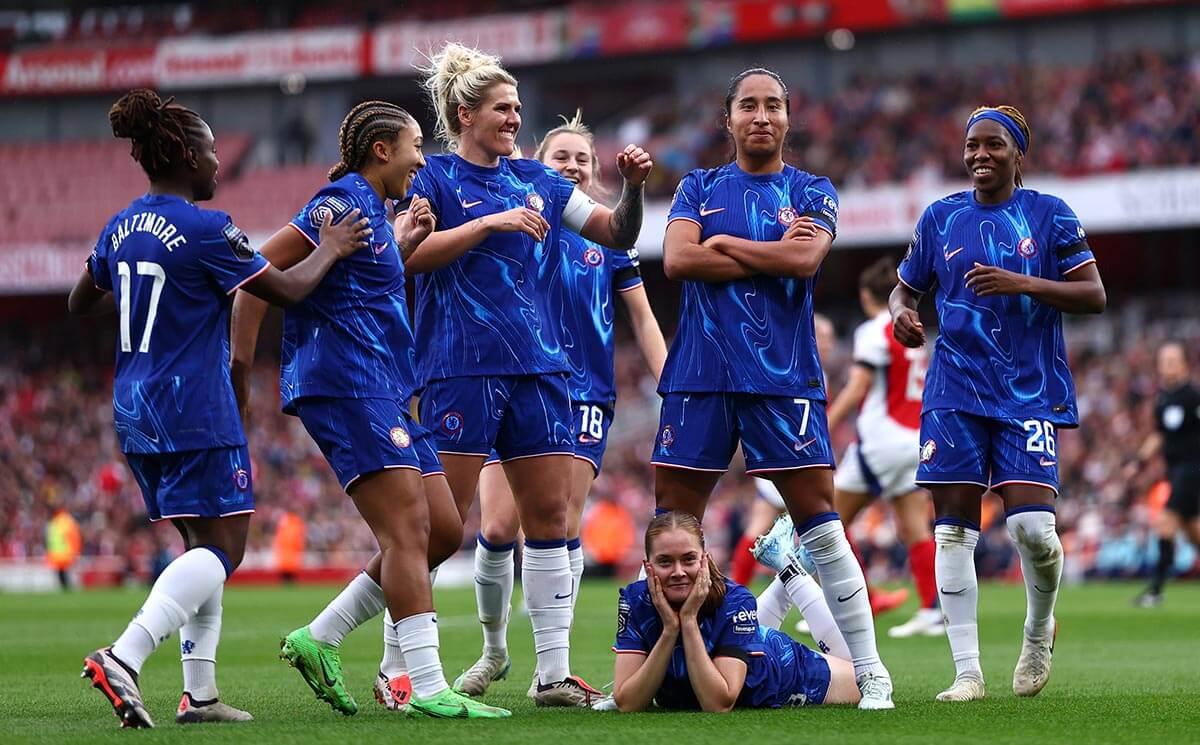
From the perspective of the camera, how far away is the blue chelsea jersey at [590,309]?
7934 millimetres

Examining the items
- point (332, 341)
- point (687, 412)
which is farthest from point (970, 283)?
point (332, 341)

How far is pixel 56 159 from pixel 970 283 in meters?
38.3

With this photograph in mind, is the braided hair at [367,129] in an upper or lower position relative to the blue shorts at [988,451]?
upper

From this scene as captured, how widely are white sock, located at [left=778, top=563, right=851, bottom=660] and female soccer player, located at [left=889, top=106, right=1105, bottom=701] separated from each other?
1.45 ft

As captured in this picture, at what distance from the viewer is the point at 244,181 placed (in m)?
39.7

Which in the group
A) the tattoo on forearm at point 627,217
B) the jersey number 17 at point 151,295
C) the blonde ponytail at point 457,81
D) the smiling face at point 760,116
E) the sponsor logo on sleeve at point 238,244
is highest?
the blonde ponytail at point 457,81

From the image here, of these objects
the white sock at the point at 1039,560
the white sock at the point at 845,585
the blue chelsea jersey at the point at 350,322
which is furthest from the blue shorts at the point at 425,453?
the white sock at the point at 1039,560

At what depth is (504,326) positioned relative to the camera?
6473 mm

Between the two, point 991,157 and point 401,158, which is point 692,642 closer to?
point 401,158

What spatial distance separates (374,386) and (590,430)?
2.14 m

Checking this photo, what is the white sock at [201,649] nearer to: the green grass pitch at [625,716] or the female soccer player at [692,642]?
the green grass pitch at [625,716]

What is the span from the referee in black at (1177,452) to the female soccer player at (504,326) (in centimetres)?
956

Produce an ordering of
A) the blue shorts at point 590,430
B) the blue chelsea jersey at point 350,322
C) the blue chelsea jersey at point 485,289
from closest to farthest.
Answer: the blue chelsea jersey at point 350,322 → the blue chelsea jersey at point 485,289 → the blue shorts at point 590,430

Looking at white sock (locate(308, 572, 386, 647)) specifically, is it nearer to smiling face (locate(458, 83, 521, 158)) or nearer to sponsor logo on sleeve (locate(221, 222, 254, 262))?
sponsor logo on sleeve (locate(221, 222, 254, 262))
